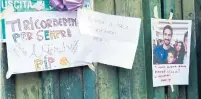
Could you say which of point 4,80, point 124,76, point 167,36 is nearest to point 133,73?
point 124,76

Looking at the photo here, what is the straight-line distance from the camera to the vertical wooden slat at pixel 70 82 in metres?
1.76

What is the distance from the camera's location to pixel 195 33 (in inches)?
84.4

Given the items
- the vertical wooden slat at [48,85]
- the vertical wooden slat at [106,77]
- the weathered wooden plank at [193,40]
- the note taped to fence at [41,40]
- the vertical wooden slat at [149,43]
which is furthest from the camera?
the weathered wooden plank at [193,40]

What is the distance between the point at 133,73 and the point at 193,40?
0.46 m

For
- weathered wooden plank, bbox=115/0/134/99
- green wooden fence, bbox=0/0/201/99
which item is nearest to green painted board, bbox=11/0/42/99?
green wooden fence, bbox=0/0/201/99

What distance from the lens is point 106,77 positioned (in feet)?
6.14

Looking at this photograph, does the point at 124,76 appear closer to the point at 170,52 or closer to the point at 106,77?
the point at 106,77

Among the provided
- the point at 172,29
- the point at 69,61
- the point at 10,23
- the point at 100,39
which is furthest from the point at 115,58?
the point at 10,23

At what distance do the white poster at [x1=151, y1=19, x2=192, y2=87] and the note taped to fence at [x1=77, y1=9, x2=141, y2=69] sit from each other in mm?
171

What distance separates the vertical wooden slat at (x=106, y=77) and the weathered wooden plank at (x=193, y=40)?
19.8 inches

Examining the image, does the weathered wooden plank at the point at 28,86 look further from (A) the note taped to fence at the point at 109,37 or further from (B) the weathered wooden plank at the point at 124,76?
(B) the weathered wooden plank at the point at 124,76

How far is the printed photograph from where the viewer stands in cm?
200

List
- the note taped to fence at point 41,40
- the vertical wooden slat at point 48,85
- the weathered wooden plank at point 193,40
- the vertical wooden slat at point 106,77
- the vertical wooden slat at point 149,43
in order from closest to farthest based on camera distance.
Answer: the note taped to fence at point 41,40 < the vertical wooden slat at point 48,85 < the vertical wooden slat at point 106,77 < the vertical wooden slat at point 149,43 < the weathered wooden plank at point 193,40

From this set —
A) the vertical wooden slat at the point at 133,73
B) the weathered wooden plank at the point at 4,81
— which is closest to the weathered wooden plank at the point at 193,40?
the vertical wooden slat at the point at 133,73
